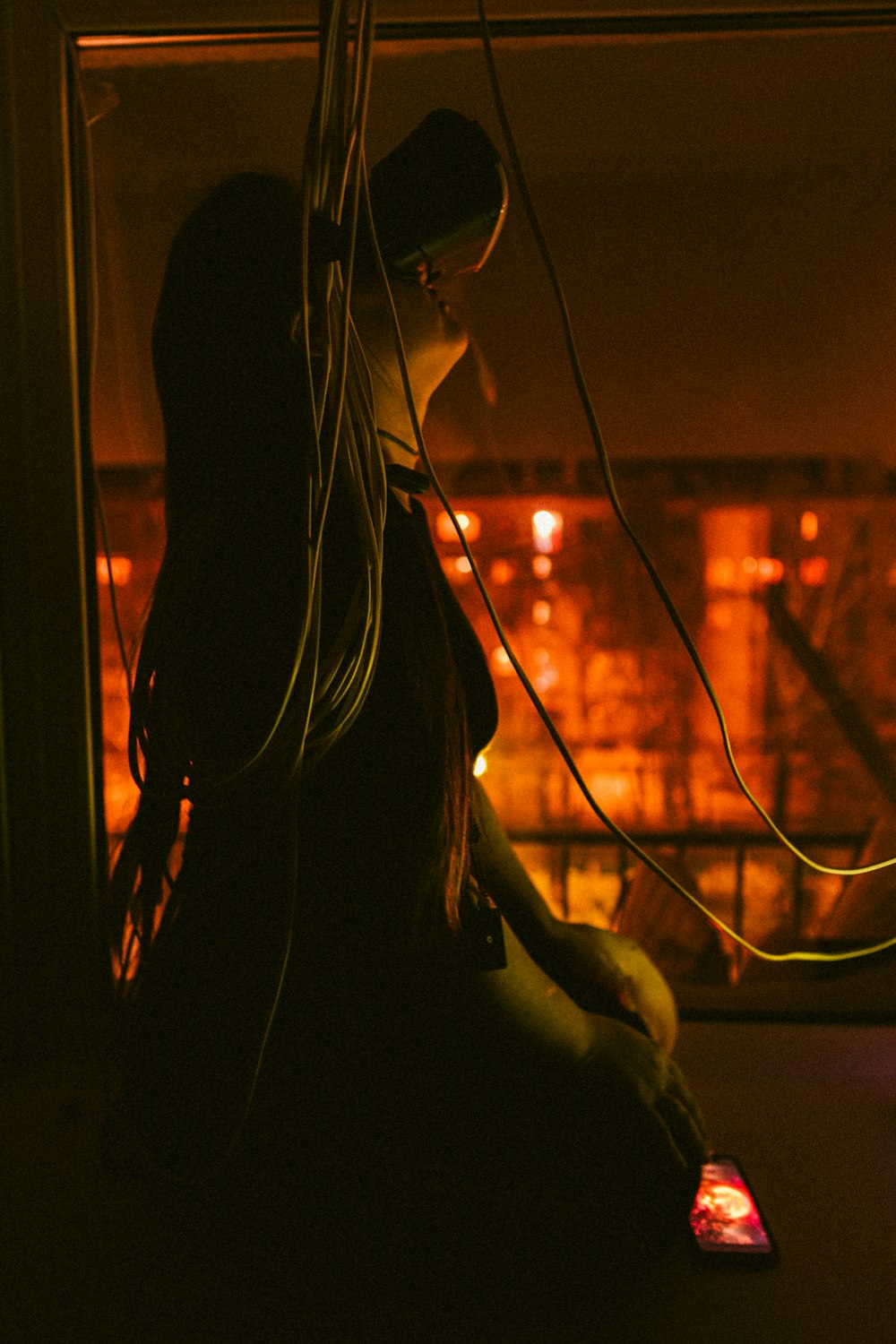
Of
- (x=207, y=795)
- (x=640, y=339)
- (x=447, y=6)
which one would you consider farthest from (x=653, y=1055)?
(x=640, y=339)

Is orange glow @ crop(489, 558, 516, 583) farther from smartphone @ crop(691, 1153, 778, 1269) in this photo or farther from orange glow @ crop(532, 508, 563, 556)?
smartphone @ crop(691, 1153, 778, 1269)

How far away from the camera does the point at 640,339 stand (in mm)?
1510

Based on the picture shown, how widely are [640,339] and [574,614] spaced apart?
618 mm

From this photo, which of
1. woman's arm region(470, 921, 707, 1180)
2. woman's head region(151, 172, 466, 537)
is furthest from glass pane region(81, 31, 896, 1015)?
woman's arm region(470, 921, 707, 1180)

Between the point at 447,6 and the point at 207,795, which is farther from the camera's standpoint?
the point at 447,6

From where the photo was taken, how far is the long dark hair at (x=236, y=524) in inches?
25.5

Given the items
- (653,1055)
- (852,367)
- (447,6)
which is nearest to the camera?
(653,1055)

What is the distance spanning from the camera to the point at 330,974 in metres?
0.67

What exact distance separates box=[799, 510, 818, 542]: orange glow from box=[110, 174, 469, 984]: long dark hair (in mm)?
1548

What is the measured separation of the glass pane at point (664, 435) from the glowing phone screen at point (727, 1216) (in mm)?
399

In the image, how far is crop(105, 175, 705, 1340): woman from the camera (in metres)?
0.64

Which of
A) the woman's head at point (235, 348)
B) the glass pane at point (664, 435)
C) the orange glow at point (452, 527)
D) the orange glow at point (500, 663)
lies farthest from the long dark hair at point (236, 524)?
the orange glow at point (500, 663)

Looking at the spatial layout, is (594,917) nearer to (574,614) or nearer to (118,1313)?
(574,614)

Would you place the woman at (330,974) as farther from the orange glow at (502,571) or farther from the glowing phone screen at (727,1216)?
the orange glow at (502,571)
